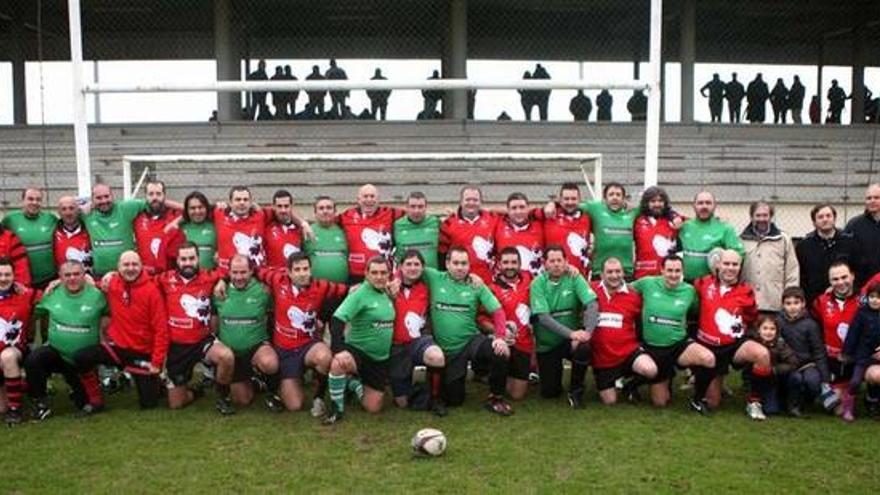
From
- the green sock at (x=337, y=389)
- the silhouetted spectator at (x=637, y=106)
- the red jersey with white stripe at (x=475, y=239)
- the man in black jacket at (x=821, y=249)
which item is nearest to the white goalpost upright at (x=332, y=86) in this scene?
the red jersey with white stripe at (x=475, y=239)

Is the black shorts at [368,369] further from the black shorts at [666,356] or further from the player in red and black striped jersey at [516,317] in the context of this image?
the black shorts at [666,356]

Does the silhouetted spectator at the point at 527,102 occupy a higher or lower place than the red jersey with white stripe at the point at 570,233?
higher

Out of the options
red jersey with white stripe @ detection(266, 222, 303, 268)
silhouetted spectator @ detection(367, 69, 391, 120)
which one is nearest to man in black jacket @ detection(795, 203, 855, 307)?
red jersey with white stripe @ detection(266, 222, 303, 268)

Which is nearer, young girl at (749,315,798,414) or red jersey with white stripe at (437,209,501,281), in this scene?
young girl at (749,315,798,414)

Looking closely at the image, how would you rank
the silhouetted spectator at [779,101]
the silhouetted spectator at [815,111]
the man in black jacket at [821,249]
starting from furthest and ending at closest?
the silhouetted spectator at [815,111], the silhouetted spectator at [779,101], the man in black jacket at [821,249]

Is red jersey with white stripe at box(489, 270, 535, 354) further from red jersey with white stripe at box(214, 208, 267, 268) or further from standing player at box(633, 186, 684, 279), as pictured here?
red jersey with white stripe at box(214, 208, 267, 268)

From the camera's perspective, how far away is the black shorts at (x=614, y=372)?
18.1ft

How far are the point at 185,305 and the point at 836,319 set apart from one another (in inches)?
171

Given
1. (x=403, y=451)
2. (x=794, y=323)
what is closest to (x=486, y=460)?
(x=403, y=451)

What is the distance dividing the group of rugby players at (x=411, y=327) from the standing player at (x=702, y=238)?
14mm

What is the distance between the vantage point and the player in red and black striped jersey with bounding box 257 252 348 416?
539 cm

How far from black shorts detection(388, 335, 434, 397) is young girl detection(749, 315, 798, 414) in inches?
84.8

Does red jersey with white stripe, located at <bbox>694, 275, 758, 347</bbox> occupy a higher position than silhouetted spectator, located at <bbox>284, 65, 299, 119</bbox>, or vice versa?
silhouetted spectator, located at <bbox>284, 65, 299, 119</bbox>

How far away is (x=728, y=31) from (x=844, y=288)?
13.7 meters
